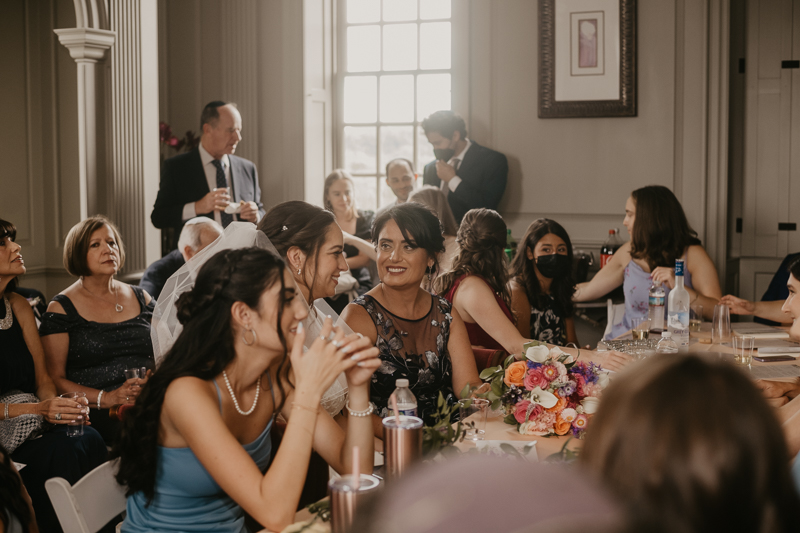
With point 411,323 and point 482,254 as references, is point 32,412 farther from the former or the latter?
point 482,254

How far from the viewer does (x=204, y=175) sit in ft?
14.7

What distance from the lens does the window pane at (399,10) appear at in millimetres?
5547

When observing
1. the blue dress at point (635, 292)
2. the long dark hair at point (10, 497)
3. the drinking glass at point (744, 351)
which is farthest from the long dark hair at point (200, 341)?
the blue dress at point (635, 292)

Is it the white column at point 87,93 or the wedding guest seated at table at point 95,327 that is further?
the white column at point 87,93

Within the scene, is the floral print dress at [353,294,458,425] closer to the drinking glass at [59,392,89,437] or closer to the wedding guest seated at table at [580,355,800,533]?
the drinking glass at [59,392,89,437]

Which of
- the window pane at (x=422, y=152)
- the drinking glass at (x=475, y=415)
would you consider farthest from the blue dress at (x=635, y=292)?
the window pane at (x=422, y=152)

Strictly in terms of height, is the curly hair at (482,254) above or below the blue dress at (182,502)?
above

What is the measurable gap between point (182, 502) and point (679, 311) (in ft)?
7.64

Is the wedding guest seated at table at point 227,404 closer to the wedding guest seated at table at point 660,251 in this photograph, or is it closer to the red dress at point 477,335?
the red dress at point 477,335

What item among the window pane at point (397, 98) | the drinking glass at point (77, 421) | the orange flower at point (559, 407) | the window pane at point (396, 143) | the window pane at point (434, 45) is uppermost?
the window pane at point (434, 45)

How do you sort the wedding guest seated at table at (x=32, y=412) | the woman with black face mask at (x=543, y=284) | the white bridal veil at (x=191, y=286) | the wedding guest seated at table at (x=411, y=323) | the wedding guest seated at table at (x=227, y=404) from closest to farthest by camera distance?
the wedding guest seated at table at (x=227, y=404) < the white bridal veil at (x=191, y=286) < the wedding guest seated at table at (x=411, y=323) < the wedding guest seated at table at (x=32, y=412) < the woman with black face mask at (x=543, y=284)

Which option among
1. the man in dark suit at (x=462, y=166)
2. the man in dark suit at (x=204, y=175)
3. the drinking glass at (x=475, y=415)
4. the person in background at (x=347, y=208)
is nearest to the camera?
the drinking glass at (x=475, y=415)

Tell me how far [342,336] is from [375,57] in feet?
15.0

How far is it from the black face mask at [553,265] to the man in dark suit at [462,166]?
5.08 ft
